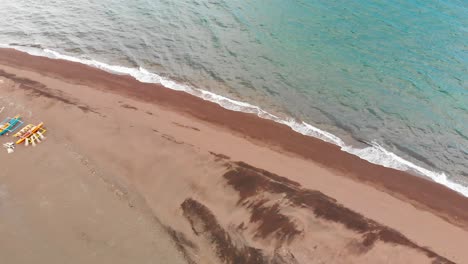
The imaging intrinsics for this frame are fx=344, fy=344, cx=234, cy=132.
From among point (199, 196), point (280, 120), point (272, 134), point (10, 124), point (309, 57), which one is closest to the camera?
point (199, 196)

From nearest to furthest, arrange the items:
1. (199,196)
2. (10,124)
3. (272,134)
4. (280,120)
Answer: (199,196)
(10,124)
(272,134)
(280,120)

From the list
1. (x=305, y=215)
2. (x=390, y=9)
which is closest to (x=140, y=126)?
(x=305, y=215)

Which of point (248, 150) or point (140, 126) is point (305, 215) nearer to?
point (248, 150)

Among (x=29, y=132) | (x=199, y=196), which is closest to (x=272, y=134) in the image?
(x=199, y=196)

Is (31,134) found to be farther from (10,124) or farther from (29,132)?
(10,124)

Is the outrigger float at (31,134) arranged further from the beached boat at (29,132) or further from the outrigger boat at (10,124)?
the outrigger boat at (10,124)

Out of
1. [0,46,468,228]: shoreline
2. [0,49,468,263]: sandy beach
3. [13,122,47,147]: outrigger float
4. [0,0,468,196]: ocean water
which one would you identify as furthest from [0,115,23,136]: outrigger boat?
[0,0,468,196]: ocean water
